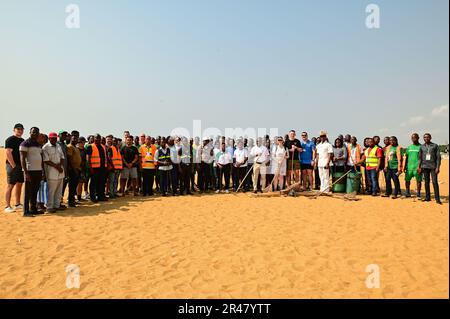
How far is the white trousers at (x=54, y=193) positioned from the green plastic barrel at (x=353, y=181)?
9511 millimetres

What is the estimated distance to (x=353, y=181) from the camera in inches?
432

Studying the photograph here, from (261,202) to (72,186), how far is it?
6.08 m

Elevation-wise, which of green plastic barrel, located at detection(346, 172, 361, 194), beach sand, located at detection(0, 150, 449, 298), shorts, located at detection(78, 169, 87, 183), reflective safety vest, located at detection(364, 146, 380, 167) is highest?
reflective safety vest, located at detection(364, 146, 380, 167)

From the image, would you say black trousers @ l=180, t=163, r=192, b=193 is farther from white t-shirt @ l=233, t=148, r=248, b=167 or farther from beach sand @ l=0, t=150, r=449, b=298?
beach sand @ l=0, t=150, r=449, b=298

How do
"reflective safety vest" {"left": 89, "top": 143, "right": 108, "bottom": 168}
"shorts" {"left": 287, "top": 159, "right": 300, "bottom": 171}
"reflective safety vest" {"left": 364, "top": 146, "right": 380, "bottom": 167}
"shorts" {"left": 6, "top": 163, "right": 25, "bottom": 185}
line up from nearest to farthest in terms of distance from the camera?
"shorts" {"left": 6, "top": 163, "right": 25, "bottom": 185} → "reflective safety vest" {"left": 89, "top": 143, "right": 108, "bottom": 168} → "reflective safety vest" {"left": 364, "top": 146, "right": 380, "bottom": 167} → "shorts" {"left": 287, "top": 159, "right": 300, "bottom": 171}

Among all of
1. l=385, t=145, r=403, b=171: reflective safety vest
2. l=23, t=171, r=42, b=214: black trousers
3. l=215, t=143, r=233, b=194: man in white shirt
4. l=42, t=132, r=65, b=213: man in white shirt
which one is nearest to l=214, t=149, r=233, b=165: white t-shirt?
l=215, t=143, r=233, b=194: man in white shirt

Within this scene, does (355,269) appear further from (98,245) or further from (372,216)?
(98,245)

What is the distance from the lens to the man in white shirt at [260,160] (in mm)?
11812

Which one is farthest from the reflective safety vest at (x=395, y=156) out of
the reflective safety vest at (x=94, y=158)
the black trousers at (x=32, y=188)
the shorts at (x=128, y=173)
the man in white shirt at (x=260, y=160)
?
the black trousers at (x=32, y=188)

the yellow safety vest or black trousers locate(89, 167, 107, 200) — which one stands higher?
the yellow safety vest

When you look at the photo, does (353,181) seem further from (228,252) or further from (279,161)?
(228,252)

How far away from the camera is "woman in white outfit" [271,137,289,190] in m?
11.6

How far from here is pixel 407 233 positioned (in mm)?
6391
